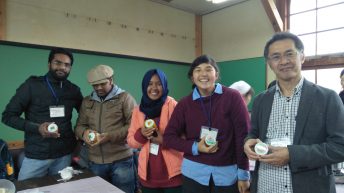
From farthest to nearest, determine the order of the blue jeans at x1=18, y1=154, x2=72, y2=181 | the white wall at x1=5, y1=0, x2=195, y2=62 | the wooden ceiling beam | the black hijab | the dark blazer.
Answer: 1. the wooden ceiling beam
2. the white wall at x1=5, y1=0, x2=195, y2=62
3. the blue jeans at x1=18, y1=154, x2=72, y2=181
4. the black hijab
5. the dark blazer

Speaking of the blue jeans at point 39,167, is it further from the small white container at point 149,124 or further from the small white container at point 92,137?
the small white container at point 149,124

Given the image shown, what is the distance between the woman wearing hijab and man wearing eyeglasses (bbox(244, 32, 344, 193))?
2.10 ft

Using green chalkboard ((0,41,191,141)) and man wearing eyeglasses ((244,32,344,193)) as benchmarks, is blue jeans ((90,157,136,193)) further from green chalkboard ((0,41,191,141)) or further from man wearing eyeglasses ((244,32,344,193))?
green chalkboard ((0,41,191,141))

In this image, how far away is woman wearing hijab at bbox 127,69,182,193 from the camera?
6.06ft

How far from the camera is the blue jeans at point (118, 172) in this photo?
2.17 m

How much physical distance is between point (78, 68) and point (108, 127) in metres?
2.29

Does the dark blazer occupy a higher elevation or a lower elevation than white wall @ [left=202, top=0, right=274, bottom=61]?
lower

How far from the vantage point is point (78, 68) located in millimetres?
4133

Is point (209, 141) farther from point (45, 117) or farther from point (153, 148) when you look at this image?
point (45, 117)

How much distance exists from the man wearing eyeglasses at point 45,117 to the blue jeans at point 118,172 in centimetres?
32

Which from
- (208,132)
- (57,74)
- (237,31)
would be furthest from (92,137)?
(237,31)

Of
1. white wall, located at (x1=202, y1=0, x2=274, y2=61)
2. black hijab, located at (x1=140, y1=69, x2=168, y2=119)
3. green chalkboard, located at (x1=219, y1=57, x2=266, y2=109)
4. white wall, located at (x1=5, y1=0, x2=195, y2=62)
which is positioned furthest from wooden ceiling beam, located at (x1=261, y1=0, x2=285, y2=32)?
black hijab, located at (x1=140, y1=69, x2=168, y2=119)

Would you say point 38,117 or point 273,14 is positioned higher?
point 273,14

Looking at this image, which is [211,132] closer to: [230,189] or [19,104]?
[230,189]
